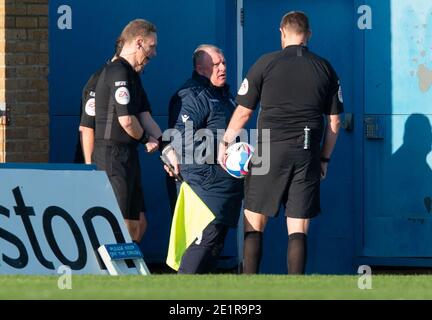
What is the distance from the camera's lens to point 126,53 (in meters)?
12.3

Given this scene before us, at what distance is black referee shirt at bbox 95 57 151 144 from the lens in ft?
39.3

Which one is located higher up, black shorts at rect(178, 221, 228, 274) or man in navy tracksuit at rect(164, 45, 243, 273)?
man in navy tracksuit at rect(164, 45, 243, 273)

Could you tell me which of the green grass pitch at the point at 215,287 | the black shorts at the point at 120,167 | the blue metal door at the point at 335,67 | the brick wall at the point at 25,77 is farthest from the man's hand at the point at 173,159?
the blue metal door at the point at 335,67

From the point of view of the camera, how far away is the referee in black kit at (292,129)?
1153 cm

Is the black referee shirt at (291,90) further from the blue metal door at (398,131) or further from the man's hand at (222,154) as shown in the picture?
the blue metal door at (398,131)

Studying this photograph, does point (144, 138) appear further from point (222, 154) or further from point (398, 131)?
point (398, 131)

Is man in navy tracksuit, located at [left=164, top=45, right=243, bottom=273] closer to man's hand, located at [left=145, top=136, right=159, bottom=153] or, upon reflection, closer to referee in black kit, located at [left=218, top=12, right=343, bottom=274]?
man's hand, located at [left=145, top=136, right=159, bottom=153]

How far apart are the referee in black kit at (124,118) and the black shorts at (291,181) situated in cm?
109

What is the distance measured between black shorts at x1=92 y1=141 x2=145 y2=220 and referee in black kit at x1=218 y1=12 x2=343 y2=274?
3.56ft

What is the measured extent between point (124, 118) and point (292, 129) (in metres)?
1.36

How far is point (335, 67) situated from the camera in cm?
1405

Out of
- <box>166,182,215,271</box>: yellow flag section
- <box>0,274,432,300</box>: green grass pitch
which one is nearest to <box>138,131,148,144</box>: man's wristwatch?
<box>166,182,215,271</box>: yellow flag section
